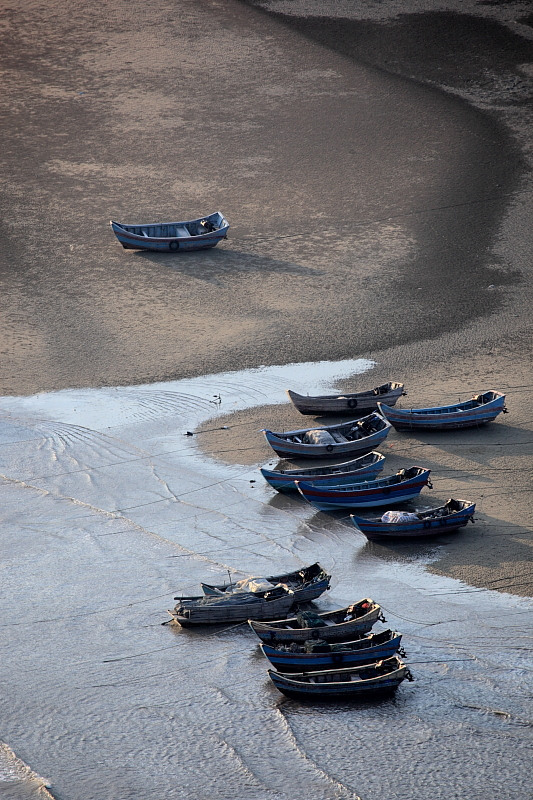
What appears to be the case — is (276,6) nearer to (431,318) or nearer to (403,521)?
(431,318)

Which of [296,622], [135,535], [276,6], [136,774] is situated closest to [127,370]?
[135,535]

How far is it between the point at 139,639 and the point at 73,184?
24.2 metres

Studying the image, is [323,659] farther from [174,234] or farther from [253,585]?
[174,234]

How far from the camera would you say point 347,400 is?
2619 centimetres

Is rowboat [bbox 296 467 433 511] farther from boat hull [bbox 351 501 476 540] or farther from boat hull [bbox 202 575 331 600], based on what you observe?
boat hull [bbox 202 575 331 600]

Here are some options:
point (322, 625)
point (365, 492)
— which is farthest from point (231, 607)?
point (365, 492)

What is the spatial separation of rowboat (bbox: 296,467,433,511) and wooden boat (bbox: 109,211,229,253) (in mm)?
14399

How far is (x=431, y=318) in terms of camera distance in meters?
30.9

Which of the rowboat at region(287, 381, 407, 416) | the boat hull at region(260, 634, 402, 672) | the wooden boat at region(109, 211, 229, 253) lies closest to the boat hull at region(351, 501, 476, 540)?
the boat hull at region(260, 634, 402, 672)

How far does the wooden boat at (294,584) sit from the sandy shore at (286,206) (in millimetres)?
2732

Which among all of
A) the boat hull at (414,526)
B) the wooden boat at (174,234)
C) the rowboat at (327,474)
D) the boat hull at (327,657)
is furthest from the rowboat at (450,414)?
the wooden boat at (174,234)

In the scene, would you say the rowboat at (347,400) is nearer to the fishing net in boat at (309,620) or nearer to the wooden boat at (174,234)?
the fishing net in boat at (309,620)

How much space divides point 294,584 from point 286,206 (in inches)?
803

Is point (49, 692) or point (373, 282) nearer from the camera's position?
point (49, 692)
